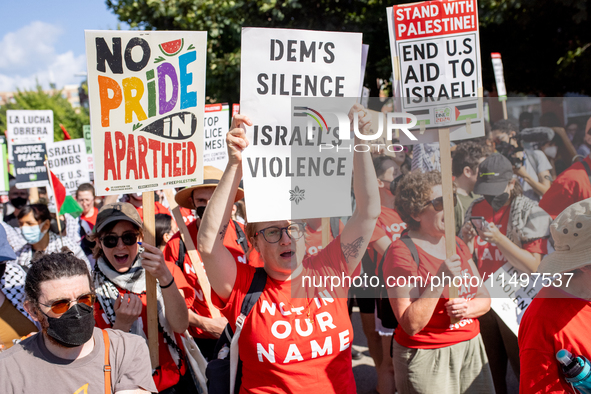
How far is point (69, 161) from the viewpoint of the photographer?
306 inches

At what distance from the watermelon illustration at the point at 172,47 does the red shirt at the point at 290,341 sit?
48.7 inches

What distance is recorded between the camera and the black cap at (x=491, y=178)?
264 centimetres

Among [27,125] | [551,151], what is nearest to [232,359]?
[551,151]

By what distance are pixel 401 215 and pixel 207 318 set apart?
4.62ft

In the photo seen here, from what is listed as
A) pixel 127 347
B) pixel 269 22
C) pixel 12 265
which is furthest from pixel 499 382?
pixel 269 22

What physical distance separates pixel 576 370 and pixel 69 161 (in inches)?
297

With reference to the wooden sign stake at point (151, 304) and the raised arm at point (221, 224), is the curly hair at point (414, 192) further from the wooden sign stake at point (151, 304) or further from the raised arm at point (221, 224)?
the wooden sign stake at point (151, 304)

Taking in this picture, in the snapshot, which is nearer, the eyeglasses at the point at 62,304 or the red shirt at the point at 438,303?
the eyeglasses at the point at 62,304

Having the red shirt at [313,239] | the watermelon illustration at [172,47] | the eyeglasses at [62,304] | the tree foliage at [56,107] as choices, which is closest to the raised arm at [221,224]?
the red shirt at [313,239]

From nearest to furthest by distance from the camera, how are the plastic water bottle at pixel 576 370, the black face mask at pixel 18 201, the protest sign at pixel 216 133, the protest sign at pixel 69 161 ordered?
1. the plastic water bottle at pixel 576 370
2. the protest sign at pixel 216 133
3. the black face mask at pixel 18 201
4. the protest sign at pixel 69 161

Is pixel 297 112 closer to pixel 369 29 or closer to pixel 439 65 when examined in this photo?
pixel 439 65

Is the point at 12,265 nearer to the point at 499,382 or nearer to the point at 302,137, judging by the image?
the point at 302,137

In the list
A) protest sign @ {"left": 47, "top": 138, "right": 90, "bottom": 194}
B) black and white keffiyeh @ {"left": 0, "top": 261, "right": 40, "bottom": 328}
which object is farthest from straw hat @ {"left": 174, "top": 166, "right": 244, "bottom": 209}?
protest sign @ {"left": 47, "top": 138, "right": 90, "bottom": 194}

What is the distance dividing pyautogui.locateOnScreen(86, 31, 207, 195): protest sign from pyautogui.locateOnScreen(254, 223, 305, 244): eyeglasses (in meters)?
0.66
